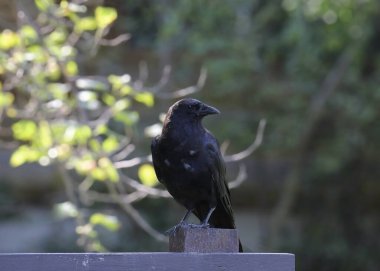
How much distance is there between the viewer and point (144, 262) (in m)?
2.48

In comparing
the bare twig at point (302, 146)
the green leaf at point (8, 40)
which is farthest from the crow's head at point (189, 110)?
the bare twig at point (302, 146)

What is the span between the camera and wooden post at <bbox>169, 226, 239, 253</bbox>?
2.65 metres

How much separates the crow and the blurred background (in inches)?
208

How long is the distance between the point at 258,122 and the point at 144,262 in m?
7.93

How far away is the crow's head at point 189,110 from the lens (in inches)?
136

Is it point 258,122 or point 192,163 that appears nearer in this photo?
point 192,163

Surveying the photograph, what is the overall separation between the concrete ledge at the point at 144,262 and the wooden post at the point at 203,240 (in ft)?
0.25

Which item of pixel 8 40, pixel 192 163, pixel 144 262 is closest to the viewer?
pixel 144 262

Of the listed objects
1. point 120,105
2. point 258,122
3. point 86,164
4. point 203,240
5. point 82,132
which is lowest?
point 203,240

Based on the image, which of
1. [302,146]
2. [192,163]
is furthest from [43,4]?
[302,146]

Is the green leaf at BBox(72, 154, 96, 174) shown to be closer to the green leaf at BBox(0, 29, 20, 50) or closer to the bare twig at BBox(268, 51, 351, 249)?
the green leaf at BBox(0, 29, 20, 50)

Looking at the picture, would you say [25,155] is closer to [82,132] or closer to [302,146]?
[82,132]

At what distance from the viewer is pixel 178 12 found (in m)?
9.36

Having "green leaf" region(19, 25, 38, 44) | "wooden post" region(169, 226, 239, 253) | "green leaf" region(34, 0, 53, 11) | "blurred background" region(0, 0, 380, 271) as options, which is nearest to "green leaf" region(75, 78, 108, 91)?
"green leaf" region(19, 25, 38, 44)
